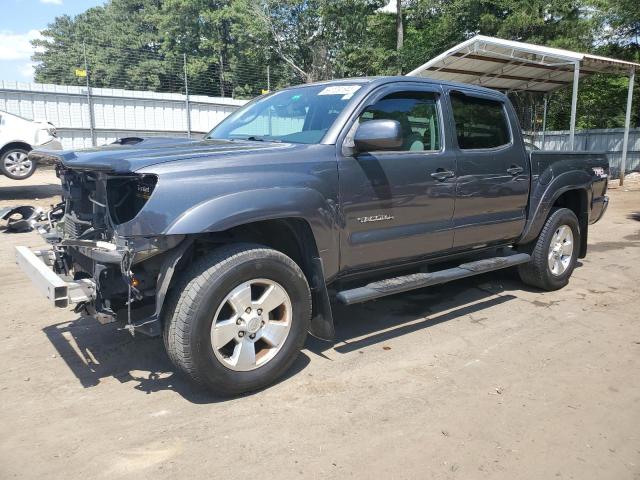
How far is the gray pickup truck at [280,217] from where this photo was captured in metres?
3.09

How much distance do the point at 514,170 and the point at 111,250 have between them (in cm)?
368

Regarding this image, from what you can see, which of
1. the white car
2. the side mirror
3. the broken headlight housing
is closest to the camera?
the broken headlight housing

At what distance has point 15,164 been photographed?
1152 cm

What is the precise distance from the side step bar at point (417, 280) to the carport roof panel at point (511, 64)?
8.53 metres

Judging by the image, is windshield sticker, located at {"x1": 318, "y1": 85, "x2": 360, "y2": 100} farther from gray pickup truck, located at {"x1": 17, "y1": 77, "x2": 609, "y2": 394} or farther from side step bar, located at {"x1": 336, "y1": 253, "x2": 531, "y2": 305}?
side step bar, located at {"x1": 336, "y1": 253, "x2": 531, "y2": 305}

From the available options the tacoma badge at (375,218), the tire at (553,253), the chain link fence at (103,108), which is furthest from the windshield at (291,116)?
the chain link fence at (103,108)

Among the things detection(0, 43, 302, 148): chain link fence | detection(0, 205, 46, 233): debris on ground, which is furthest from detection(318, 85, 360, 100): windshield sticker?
detection(0, 43, 302, 148): chain link fence

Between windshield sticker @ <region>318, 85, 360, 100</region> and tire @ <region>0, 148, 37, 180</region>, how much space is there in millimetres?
9516

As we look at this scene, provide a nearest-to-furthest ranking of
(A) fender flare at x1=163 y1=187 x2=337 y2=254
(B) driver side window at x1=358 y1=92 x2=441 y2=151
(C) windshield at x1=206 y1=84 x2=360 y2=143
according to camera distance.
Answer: (A) fender flare at x1=163 y1=187 x2=337 y2=254, (C) windshield at x1=206 y1=84 x2=360 y2=143, (B) driver side window at x1=358 y1=92 x2=441 y2=151

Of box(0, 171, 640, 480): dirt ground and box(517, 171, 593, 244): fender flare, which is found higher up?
box(517, 171, 593, 244): fender flare

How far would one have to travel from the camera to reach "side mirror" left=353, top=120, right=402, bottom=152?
3.59m

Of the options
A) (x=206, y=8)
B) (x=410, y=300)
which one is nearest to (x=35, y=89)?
(x=410, y=300)

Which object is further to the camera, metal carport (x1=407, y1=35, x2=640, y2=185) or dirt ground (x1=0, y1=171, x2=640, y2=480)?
metal carport (x1=407, y1=35, x2=640, y2=185)

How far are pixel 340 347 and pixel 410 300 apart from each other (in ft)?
4.81
